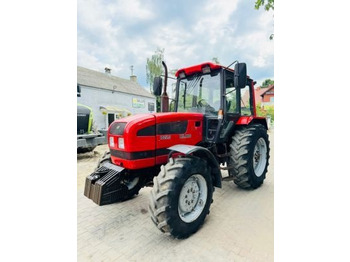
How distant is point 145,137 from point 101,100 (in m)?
12.9

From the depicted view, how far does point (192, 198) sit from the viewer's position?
8.41 feet

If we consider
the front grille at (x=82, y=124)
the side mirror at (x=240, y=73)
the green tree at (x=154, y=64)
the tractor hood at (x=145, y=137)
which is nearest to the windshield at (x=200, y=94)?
the side mirror at (x=240, y=73)

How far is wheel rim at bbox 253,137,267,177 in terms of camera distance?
405 cm

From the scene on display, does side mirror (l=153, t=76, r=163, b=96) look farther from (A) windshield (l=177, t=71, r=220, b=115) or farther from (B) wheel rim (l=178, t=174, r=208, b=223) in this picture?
(B) wheel rim (l=178, t=174, r=208, b=223)

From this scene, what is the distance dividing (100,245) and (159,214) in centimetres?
80

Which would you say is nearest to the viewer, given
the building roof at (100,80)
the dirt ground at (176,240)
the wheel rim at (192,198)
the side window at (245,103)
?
the dirt ground at (176,240)

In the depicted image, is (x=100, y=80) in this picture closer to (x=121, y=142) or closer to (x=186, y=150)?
(x=121, y=142)

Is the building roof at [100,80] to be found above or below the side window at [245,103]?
above

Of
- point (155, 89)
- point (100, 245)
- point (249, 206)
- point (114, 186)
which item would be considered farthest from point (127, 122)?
point (249, 206)

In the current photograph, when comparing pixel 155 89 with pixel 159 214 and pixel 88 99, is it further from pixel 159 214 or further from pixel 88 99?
pixel 88 99

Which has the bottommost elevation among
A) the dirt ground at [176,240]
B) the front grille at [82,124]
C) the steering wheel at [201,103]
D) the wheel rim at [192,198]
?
the dirt ground at [176,240]

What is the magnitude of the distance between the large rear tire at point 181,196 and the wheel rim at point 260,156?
1.83 m

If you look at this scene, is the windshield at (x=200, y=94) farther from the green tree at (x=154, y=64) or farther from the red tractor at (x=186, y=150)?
the green tree at (x=154, y=64)

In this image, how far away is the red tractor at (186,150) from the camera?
2285mm
